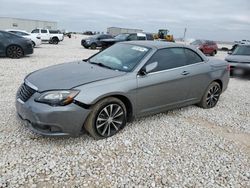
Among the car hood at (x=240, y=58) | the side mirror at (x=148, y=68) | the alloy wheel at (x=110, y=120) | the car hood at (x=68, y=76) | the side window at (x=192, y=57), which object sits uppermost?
the side window at (x=192, y=57)

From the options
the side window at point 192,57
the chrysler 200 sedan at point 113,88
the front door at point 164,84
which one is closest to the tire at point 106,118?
the chrysler 200 sedan at point 113,88

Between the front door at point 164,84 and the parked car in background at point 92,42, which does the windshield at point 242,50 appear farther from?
the parked car in background at point 92,42

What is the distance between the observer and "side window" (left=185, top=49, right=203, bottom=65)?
15.4 feet

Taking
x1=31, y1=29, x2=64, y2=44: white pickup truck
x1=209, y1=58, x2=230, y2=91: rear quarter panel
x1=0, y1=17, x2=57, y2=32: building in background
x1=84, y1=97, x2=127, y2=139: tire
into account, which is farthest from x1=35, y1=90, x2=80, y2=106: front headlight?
x1=0, y1=17, x2=57, y2=32: building in background

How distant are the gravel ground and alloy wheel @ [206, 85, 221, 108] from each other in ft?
2.59

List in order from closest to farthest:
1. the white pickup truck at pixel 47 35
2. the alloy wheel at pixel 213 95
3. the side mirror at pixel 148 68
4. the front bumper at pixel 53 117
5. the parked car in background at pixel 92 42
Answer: the front bumper at pixel 53 117
the side mirror at pixel 148 68
the alloy wheel at pixel 213 95
the parked car in background at pixel 92 42
the white pickup truck at pixel 47 35

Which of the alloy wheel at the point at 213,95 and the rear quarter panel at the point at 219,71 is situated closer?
the rear quarter panel at the point at 219,71

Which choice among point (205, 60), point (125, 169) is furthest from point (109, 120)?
point (205, 60)

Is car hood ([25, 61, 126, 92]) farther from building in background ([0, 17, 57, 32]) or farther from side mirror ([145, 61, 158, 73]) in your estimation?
building in background ([0, 17, 57, 32])

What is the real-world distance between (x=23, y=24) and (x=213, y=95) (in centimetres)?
4643

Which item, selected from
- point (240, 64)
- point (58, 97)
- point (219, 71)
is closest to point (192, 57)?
point (219, 71)

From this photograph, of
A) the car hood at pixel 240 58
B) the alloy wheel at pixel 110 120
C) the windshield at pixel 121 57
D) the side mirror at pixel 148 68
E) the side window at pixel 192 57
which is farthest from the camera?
the car hood at pixel 240 58

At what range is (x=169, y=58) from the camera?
14.2 ft

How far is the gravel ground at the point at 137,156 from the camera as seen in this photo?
273 cm
